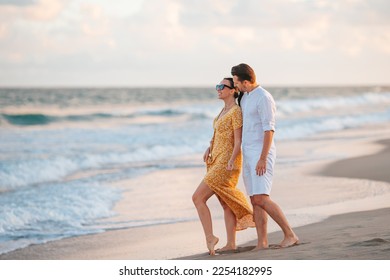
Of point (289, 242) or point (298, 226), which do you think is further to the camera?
point (298, 226)

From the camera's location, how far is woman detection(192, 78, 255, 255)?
605cm

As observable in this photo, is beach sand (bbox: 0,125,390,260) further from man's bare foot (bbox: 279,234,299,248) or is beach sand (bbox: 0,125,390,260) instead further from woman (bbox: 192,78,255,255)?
woman (bbox: 192,78,255,255)

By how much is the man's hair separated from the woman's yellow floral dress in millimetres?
293

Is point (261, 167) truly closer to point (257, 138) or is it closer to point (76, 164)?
point (257, 138)

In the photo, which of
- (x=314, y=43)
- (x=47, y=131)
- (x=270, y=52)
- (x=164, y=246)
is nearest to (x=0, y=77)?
Answer: (x=47, y=131)

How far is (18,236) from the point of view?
26.1ft

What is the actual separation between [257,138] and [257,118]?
0.18 metres

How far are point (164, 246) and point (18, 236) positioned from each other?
1985mm

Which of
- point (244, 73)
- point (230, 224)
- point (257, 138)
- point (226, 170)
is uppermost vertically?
point (244, 73)

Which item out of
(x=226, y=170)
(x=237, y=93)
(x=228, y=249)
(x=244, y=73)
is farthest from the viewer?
(x=228, y=249)

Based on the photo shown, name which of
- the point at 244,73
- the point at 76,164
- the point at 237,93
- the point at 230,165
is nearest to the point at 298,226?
the point at 230,165

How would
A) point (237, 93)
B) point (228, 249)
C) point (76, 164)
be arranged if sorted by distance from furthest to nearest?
point (76, 164) → point (228, 249) → point (237, 93)

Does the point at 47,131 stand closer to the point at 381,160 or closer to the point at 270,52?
the point at 270,52

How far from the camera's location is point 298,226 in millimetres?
7512
